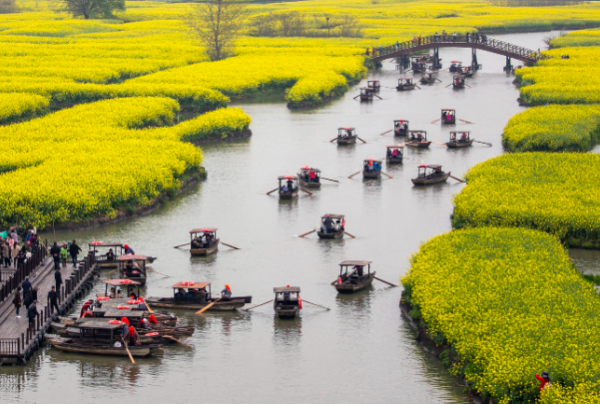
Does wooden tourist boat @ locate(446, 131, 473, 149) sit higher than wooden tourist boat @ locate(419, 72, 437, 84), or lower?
lower

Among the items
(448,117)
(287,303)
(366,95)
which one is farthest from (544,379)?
(366,95)

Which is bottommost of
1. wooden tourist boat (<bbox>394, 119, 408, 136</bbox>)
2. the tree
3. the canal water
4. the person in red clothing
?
the canal water

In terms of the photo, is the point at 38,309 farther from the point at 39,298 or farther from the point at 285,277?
the point at 285,277

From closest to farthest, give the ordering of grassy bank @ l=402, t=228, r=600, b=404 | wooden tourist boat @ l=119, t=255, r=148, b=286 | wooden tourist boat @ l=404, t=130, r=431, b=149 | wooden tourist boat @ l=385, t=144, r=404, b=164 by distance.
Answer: grassy bank @ l=402, t=228, r=600, b=404 < wooden tourist boat @ l=119, t=255, r=148, b=286 < wooden tourist boat @ l=385, t=144, r=404, b=164 < wooden tourist boat @ l=404, t=130, r=431, b=149

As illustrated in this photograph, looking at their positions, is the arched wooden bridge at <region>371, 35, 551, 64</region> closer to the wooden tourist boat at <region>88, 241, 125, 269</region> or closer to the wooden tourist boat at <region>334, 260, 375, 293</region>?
the wooden tourist boat at <region>88, 241, 125, 269</region>

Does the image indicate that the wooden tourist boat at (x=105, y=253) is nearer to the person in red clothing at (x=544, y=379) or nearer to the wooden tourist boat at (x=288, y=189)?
the wooden tourist boat at (x=288, y=189)

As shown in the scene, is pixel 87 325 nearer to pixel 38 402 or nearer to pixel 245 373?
pixel 38 402

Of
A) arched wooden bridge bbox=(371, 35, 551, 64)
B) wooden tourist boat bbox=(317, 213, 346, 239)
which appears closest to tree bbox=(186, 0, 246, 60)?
arched wooden bridge bbox=(371, 35, 551, 64)

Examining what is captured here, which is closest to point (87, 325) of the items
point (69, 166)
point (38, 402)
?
point (38, 402)
